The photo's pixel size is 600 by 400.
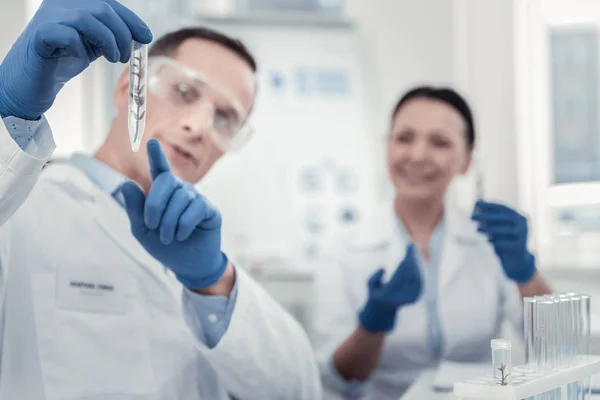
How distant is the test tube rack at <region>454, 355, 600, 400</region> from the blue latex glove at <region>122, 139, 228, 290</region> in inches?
18.7

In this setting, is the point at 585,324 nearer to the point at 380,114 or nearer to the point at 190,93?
the point at 190,93

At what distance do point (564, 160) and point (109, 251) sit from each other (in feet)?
6.86

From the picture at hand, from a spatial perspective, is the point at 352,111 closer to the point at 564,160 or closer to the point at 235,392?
the point at 564,160

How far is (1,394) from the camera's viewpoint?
114 centimetres

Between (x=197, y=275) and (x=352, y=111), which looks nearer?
(x=197, y=275)

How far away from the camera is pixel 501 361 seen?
808 mm

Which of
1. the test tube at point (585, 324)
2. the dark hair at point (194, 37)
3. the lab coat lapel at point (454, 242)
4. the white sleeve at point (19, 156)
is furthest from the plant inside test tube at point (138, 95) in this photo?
the lab coat lapel at point (454, 242)

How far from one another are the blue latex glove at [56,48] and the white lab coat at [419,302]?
3.89 feet

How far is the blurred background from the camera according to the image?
8.79 ft

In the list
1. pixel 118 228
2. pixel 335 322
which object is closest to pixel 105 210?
pixel 118 228

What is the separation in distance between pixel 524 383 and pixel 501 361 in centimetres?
3

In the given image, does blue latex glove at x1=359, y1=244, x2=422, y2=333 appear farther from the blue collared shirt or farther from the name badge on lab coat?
the name badge on lab coat

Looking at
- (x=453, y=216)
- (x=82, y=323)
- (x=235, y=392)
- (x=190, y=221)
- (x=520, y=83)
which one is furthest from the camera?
(x=520, y=83)

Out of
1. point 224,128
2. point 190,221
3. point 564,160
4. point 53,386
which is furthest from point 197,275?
point 564,160
